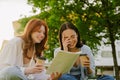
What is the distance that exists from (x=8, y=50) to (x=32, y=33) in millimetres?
345

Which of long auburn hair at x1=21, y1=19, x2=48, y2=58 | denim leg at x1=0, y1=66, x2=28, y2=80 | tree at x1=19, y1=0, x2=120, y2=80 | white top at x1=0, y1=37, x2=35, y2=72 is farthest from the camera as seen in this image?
tree at x1=19, y1=0, x2=120, y2=80

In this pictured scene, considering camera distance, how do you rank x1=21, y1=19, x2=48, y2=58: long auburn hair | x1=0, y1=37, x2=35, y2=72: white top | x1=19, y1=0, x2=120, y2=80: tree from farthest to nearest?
x1=19, y1=0, x2=120, y2=80: tree, x1=21, y1=19, x2=48, y2=58: long auburn hair, x1=0, y1=37, x2=35, y2=72: white top

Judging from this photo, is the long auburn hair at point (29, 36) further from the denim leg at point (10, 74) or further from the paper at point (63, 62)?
the denim leg at point (10, 74)

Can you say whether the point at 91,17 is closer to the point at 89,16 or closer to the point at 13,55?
the point at 89,16

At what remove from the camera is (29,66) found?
3.36 meters

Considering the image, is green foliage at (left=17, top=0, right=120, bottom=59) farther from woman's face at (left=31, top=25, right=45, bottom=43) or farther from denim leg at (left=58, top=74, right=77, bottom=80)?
denim leg at (left=58, top=74, right=77, bottom=80)

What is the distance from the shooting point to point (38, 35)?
3.50 m

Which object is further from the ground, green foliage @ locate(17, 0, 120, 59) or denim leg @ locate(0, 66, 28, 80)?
green foliage @ locate(17, 0, 120, 59)

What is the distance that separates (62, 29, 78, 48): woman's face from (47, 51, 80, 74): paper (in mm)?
347

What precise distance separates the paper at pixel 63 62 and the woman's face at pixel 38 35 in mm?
406

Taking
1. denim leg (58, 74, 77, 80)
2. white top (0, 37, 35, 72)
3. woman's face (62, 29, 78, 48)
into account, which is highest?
woman's face (62, 29, 78, 48)

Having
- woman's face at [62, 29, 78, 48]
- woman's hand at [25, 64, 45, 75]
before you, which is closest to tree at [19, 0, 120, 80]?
woman's face at [62, 29, 78, 48]

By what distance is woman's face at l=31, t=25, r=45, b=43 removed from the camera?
348cm

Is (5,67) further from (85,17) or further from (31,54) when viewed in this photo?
(85,17)
